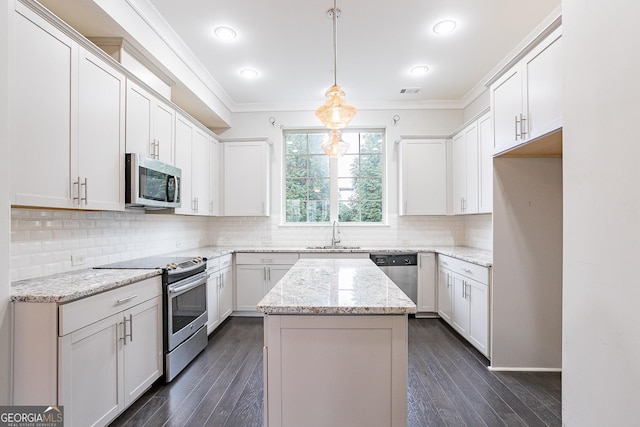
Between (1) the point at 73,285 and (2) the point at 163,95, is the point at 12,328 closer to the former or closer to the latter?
(1) the point at 73,285

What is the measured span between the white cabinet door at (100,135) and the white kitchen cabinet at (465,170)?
11.6 ft

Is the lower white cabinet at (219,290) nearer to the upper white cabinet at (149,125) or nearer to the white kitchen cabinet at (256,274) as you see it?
the white kitchen cabinet at (256,274)

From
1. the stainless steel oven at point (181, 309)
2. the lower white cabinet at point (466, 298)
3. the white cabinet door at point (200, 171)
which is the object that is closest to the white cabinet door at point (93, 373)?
the stainless steel oven at point (181, 309)

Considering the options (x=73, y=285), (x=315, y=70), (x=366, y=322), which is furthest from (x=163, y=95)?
(x=366, y=322)

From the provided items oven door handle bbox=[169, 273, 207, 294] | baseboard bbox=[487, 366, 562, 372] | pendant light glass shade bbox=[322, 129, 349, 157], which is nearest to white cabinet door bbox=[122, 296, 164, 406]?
oven door handle bbox=[169, 273, 207, 294]

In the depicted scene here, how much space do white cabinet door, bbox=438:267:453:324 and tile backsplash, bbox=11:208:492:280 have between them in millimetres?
673

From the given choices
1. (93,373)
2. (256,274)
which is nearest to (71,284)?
(93,373)

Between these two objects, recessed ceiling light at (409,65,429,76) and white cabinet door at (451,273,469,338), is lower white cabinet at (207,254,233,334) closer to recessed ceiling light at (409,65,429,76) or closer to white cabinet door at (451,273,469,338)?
white cabinet door at (451,273,469,338)

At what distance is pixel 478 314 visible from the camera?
2.86 metres

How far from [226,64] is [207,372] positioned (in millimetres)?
3182

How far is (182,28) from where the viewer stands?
2684 mm

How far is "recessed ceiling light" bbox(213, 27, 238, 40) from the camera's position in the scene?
2717 mm

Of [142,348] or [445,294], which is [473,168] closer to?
[445,294]

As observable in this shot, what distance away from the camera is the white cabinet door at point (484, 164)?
3.12 meters
